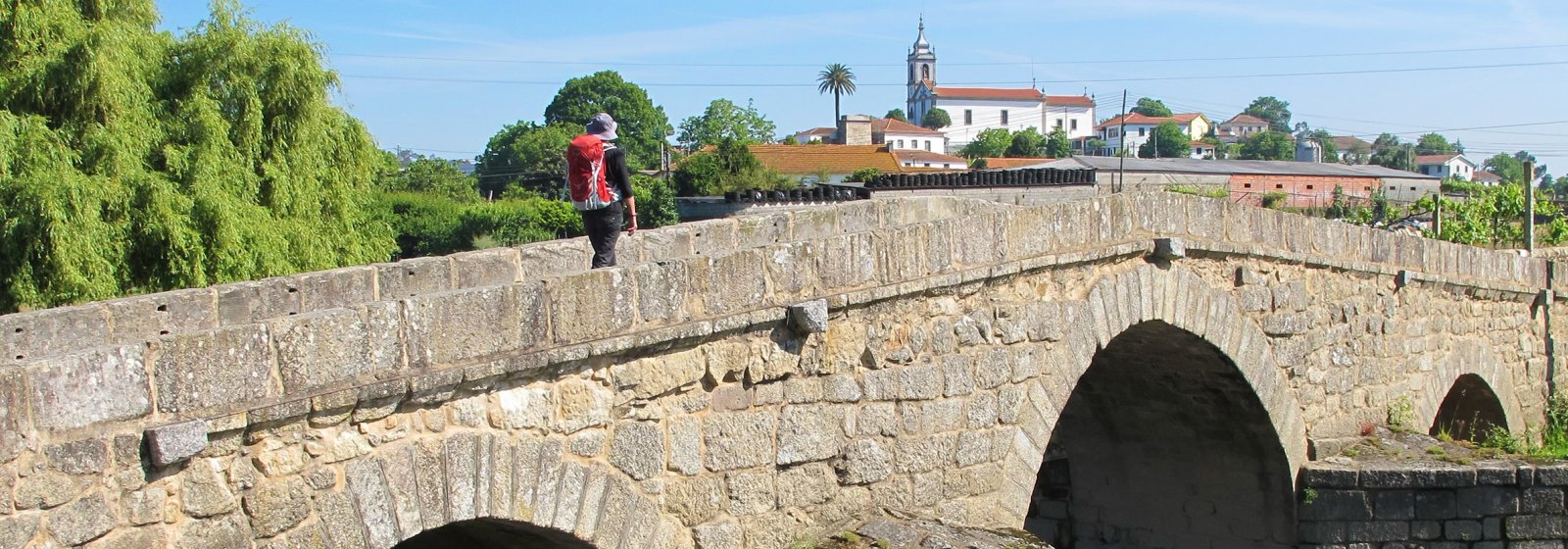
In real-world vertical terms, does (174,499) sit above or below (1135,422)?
above

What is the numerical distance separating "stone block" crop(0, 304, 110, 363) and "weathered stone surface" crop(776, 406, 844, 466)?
9.94ft

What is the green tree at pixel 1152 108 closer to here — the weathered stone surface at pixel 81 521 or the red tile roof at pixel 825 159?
the red tile roof at pixel 825 159

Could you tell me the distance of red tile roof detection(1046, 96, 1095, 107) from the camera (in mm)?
139125

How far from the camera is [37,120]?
14312 mm

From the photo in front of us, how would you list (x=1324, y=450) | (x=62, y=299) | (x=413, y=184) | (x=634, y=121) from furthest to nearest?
(x=634, y=121) < (x=413, y=184) < (x=62, y=299) < (x=1324, y=450)

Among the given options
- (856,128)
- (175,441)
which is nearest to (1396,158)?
(856,128)

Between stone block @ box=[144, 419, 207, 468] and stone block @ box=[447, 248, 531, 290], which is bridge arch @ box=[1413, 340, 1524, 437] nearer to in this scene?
stone block @ box=[447, 248, 531, 290]

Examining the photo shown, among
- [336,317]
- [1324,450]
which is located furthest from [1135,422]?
[336,317]

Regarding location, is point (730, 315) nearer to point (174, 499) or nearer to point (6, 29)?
point (174, 499)

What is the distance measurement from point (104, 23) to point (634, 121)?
224 feet

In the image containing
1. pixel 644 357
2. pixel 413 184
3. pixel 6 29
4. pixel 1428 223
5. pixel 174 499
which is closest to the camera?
pixel 174 499

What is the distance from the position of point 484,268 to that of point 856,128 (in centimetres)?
5911

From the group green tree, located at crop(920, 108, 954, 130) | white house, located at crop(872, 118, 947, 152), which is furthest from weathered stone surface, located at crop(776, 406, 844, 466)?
green tree, located at crop(920, 108, 954, 130)

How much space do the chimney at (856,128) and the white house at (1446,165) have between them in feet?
203
